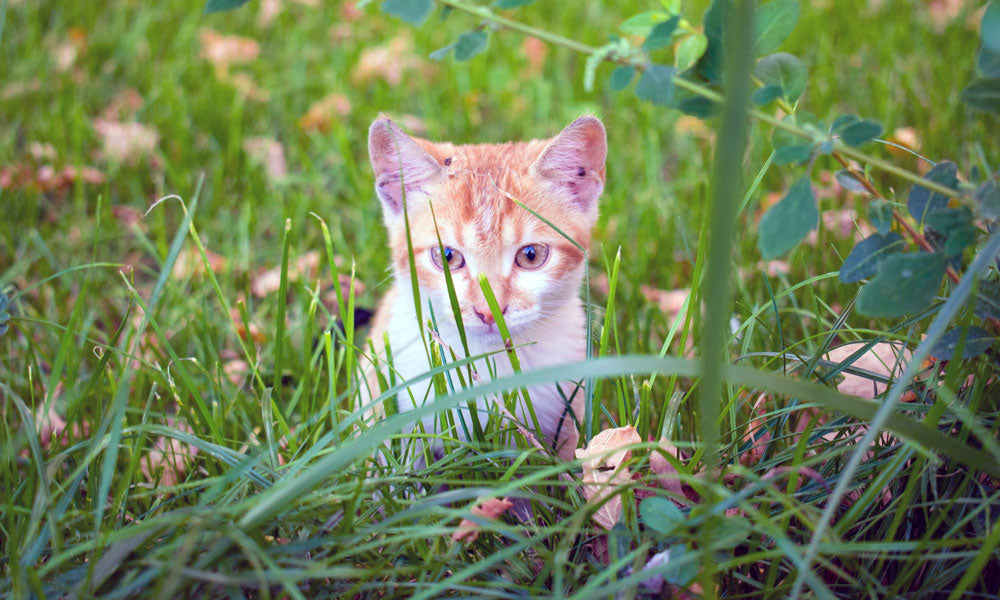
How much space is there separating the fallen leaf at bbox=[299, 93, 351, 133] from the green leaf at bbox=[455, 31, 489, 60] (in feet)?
7.59

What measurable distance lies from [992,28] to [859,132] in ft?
0.68

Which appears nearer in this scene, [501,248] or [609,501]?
[609,501]

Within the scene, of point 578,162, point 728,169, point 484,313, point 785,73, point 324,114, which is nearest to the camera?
point 728,169

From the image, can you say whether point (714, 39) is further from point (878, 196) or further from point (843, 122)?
point (878, 196)

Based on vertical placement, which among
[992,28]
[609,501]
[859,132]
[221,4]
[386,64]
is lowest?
[609,501]

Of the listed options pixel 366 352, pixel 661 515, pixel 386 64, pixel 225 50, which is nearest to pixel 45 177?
pixel 225 50

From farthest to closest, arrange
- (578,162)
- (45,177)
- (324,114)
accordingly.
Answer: (324,114) < (45,177) < (578,162)

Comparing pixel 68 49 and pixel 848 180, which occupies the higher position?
pixel 68 49

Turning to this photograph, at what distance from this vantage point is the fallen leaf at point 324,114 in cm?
349

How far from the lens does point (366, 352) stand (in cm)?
209

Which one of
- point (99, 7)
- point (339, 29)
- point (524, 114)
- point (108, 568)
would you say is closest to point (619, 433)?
point (108, 568)

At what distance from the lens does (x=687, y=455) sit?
1.47m

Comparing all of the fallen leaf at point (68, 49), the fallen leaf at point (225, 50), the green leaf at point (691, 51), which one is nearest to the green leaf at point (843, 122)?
the green leaf at point (691, 51)

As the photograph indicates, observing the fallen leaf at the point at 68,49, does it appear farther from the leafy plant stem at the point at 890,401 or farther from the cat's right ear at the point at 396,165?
the leafy plant stem at the point at 890,401
